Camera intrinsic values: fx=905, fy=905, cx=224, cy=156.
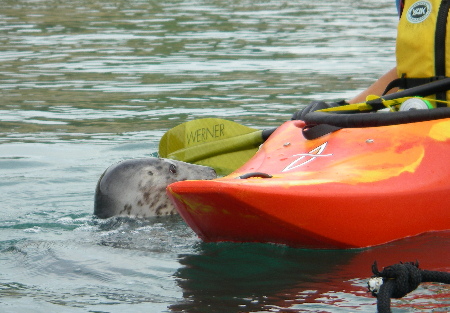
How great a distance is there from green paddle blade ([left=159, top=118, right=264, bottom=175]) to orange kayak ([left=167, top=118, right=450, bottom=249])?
1.19 meters

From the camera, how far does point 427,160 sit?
409 cm

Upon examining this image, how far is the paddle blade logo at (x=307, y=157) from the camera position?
419 centimetres

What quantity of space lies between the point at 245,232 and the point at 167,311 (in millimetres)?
646

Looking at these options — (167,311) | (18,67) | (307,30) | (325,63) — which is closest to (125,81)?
(18,67)

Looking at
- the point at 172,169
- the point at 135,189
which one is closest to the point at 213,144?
the point at 172,169

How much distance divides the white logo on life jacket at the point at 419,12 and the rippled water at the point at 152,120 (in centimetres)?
142

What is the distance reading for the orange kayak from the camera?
3.67 metres

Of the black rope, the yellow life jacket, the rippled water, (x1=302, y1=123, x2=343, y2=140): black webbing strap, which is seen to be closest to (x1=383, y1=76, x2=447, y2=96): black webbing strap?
the yellow life jacket

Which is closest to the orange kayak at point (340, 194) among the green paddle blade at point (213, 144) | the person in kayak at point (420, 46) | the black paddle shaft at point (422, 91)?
the black paddle shaft at point (422, 91)

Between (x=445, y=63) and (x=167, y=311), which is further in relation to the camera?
(x=445, y=63)

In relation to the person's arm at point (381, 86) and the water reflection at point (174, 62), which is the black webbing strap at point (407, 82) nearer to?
the person's arm at point (381, 86)

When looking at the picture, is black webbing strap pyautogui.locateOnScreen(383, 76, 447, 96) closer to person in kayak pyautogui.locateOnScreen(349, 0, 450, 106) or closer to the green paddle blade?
person in kayak pyautogui.locateOnScreen(349, 0, 450, 106)

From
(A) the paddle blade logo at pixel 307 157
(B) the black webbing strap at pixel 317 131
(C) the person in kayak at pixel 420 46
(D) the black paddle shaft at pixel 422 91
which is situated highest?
(C) the person in kayak at pixel 420 46

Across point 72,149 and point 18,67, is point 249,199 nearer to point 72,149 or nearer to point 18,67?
point 72,149
